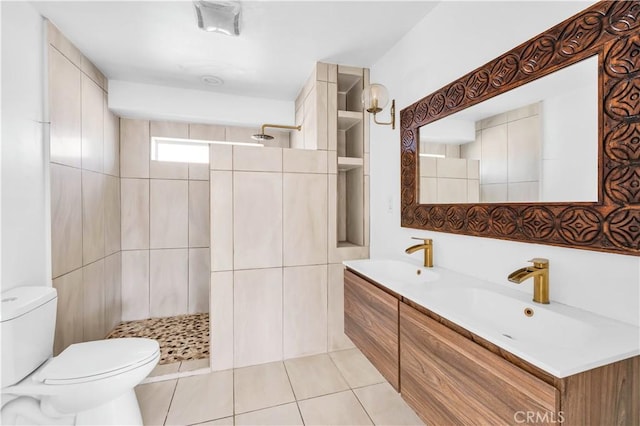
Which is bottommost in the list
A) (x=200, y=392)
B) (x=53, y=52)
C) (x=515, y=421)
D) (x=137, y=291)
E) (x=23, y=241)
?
(x=200, y=392)

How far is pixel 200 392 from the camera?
72.6 inches

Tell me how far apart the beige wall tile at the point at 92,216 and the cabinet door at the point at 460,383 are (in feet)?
7.90

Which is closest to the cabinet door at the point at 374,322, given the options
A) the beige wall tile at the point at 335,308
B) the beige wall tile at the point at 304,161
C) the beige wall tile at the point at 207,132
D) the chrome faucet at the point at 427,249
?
the chrome faucet at the point at 427,249

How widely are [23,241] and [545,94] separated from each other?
2624 mm

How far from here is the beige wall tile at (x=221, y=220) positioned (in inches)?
81.0

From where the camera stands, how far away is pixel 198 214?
10.1 ft

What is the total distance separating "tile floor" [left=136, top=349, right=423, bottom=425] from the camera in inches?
63.2

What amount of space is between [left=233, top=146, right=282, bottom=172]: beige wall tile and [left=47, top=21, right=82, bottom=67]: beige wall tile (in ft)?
4.15

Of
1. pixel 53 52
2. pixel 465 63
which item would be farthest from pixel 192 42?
pixel 465 63

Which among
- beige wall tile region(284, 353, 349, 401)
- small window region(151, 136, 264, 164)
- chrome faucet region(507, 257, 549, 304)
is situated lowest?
beige wall tile region(284, 353, 349, 401)

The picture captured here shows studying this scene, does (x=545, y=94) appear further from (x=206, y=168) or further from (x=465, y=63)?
(x=206, y=168)

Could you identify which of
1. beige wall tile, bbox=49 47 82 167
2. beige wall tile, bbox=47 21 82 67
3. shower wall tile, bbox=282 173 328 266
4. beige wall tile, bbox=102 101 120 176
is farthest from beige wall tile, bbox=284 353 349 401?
beige wall tile, bbox=47 21 82 67

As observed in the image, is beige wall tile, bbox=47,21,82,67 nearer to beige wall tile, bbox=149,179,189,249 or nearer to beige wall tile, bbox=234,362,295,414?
Result: beige wall tile, bbox=149,179,189,249

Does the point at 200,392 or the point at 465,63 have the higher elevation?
the point at 465,63
